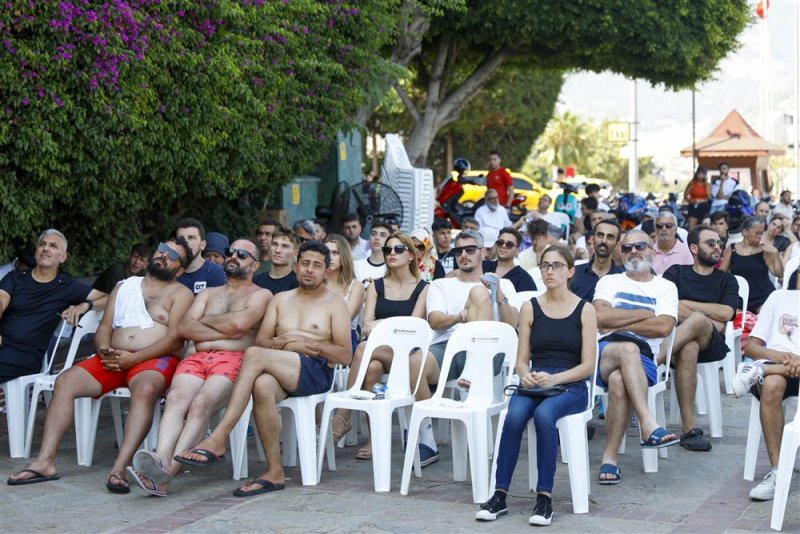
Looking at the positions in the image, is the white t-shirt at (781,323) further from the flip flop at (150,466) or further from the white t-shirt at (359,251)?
the white t-shirt at (359,251)

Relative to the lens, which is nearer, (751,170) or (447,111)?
(447,111)

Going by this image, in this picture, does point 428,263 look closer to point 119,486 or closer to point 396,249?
point 396,249

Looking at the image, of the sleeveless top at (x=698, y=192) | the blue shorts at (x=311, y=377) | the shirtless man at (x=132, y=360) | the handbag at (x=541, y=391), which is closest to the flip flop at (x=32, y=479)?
the shirtless man at (x=132, y=360)

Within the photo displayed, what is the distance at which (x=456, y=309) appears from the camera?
317 inches

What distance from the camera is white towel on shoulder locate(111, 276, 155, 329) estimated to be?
25.6 feet

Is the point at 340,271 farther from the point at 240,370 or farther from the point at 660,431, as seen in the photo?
the point at 660,431

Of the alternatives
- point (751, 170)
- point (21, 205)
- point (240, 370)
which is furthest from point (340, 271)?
point (751, 170)

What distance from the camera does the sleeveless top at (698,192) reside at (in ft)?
66.2

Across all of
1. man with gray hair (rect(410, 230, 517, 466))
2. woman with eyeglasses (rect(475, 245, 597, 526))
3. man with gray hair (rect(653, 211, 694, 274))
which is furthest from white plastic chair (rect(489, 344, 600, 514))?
man with gray hair (rect(653, 211, 694, 274))

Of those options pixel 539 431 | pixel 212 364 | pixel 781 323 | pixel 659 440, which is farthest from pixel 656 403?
pixel 212 364

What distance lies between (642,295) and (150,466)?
10.6 ft

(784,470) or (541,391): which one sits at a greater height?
(541,391)

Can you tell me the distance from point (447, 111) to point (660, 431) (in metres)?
16.1

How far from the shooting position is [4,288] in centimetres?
821
